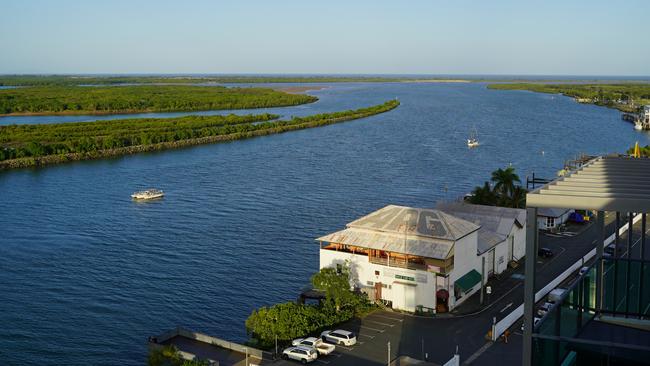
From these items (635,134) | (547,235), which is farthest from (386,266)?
(635,134)

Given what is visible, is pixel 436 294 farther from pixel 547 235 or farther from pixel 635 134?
pixel 635 134

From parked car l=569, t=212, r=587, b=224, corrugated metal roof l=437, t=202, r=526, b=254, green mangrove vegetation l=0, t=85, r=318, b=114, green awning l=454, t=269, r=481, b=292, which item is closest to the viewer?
green awning l=454, t=269, r=481, b=292

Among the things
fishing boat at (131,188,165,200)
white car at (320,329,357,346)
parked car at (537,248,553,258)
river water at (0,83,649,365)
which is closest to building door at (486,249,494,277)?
parked car at (537,248,553,258)

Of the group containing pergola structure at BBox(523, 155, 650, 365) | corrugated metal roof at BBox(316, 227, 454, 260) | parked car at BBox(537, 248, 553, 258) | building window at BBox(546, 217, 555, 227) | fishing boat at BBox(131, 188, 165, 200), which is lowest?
parked car at BBox(537, 248, 553, 258)

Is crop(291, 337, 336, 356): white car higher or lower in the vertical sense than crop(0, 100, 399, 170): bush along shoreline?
lower

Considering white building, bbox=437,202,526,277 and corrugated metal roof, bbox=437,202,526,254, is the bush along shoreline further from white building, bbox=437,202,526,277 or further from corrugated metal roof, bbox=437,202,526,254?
white building, bbox=437,202,526,277

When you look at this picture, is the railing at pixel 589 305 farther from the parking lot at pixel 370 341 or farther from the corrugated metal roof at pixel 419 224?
the corrugated metal roof at pixel 419 224
